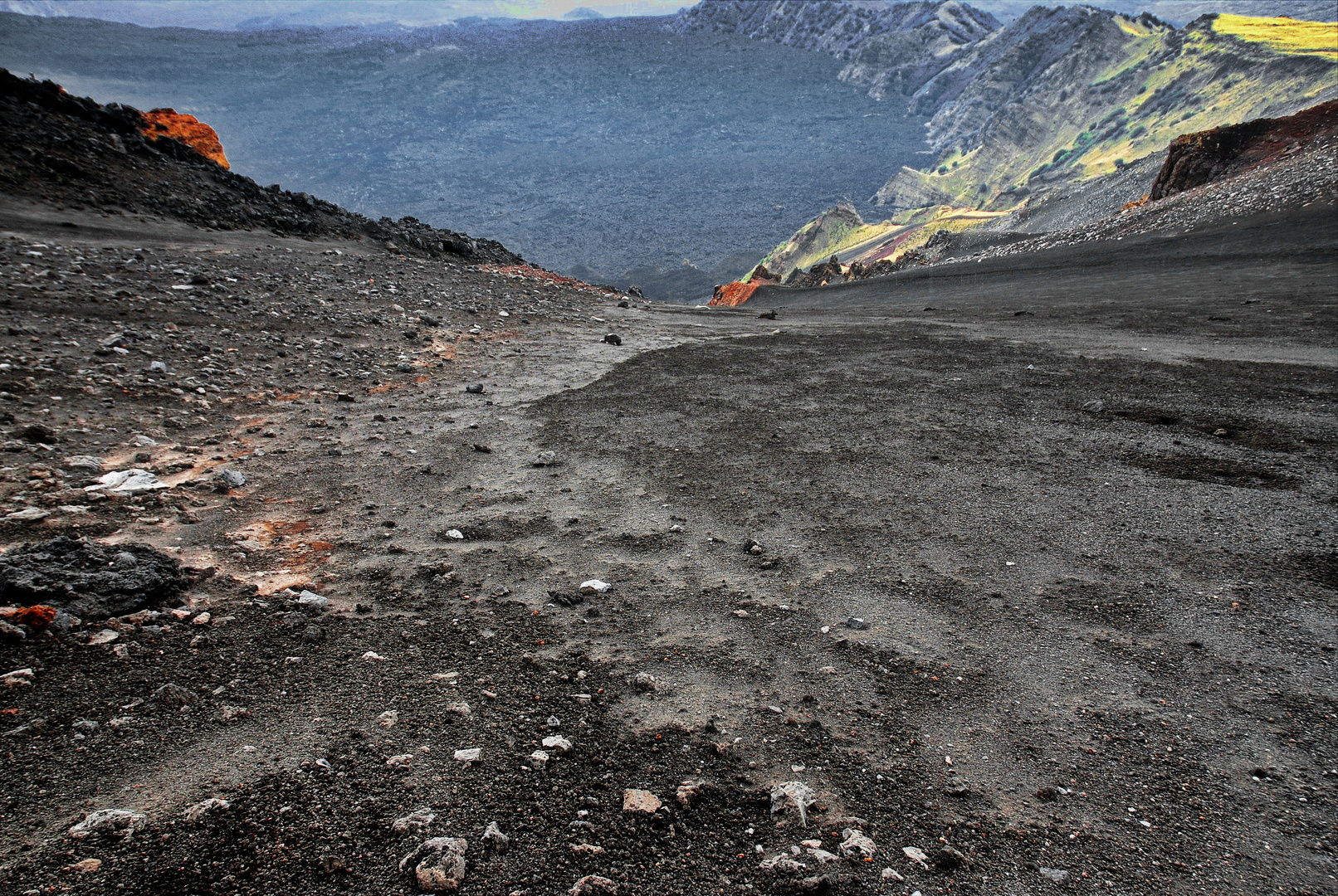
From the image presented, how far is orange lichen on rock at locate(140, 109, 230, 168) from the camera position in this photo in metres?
17.6

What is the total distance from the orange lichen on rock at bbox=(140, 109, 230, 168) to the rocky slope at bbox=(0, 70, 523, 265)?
0.29 meters

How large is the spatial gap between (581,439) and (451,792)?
13.9ft

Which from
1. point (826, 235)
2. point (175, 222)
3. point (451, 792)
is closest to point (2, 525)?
point (451, 792)

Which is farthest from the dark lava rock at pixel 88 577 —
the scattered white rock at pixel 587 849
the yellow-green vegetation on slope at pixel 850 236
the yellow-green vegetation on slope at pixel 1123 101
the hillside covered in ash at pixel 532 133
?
the hillside covered in ash at pixel 532 133

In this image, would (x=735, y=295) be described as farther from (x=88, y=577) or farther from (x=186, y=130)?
(x=88, y=577)

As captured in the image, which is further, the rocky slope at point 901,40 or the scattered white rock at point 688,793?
the rocky slope at point 901,40

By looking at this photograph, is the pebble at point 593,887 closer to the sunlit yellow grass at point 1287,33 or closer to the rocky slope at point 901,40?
the sunlit yellow grass at point 1287,33

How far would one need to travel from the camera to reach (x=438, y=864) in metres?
1.90

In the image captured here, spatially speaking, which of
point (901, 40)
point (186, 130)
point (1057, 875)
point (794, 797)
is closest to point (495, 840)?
point (794, 797)

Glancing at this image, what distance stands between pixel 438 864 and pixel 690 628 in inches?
64.5

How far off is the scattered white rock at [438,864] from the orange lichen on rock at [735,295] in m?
26.0

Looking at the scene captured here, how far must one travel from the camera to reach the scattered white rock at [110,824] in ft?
6.23

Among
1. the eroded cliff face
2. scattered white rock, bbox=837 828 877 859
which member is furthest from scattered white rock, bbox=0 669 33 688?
the eroded cliff face

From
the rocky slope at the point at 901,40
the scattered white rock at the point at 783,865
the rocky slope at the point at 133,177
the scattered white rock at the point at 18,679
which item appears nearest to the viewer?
the scattered white rock at the point at 783,865
